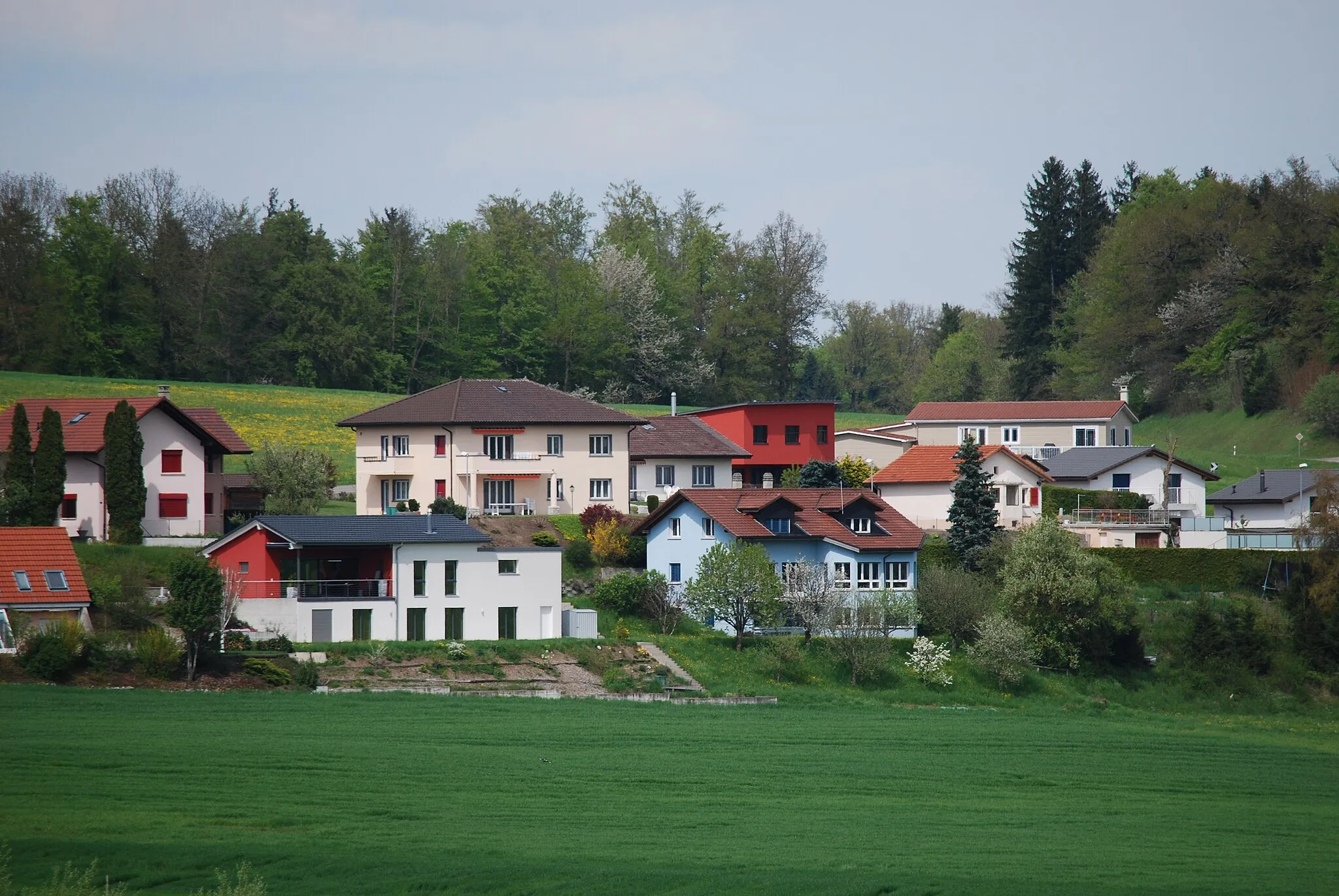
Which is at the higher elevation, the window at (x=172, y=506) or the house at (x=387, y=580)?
the window at (x=172, y=506)

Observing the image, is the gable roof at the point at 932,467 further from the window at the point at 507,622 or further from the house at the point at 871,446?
the window at the point at 507,622

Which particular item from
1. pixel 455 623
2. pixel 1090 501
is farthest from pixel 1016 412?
pixel 455 623

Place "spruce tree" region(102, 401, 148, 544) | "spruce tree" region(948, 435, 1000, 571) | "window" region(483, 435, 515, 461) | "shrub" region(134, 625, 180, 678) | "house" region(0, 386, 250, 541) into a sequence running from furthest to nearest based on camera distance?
"window" region(483, 435, 515, 461)
"spruce tree" region(948, 435, 1000, 571)
"house" region(0, 386, 250, 541)
"spruce tree" region(102, 401, 148, 544)
"shrub" region(134, 625, 180, 678)

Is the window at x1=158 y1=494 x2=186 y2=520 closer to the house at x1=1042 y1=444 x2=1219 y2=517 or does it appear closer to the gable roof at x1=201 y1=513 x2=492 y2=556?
the gable roof at x1=201 y1=513 x2=492 y2=556

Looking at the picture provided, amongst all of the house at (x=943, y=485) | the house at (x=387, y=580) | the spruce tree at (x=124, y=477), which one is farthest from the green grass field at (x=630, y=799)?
the house at (x=943, y=485)

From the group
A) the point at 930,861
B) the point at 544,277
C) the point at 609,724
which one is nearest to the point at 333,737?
the point at 609,724

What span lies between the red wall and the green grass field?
33.8 m

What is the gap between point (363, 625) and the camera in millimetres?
47062

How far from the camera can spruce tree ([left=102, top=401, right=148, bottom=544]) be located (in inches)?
2010

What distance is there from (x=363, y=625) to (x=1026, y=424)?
164 feet

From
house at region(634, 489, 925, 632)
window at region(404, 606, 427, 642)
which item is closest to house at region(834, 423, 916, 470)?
house at region(634, 489, 925, 632)

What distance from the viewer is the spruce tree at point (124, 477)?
51062 mm

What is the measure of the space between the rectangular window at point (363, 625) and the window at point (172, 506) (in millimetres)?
13049

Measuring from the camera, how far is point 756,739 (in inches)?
1419
